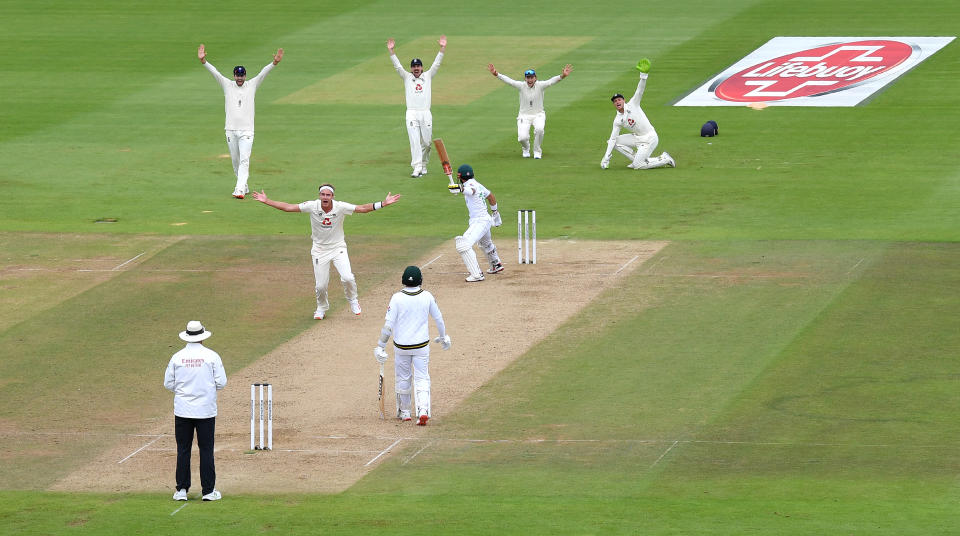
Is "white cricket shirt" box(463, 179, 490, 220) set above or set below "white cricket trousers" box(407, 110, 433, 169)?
below

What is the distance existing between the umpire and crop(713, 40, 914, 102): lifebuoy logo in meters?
27.2

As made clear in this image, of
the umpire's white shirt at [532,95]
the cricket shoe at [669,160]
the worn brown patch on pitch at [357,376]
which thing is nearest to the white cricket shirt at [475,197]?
the worn brown patch on pitch at [357,376]

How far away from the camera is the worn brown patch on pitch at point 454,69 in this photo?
148ft

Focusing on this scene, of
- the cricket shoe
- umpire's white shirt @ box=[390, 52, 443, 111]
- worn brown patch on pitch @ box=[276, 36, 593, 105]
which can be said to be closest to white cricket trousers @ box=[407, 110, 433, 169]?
umpire's white shirt @ box=[390, 52, 443, 111]

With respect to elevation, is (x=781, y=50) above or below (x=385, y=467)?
above

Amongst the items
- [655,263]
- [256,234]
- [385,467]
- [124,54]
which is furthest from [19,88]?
[385,467]

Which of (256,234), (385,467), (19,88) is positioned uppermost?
(19,88)

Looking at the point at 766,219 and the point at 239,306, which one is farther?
the point at 766,219

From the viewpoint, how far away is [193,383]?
17.7m

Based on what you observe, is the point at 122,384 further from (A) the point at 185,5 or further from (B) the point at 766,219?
(A) the point at 185,5

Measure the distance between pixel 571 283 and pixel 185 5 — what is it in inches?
1321

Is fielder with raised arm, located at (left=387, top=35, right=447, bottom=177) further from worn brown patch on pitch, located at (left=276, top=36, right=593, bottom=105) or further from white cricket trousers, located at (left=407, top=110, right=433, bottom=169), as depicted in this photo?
worn brown patch on pitch, located at (left=276, top=36, right=593, bottom=105)

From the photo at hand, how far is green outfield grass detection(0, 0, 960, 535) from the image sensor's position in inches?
703

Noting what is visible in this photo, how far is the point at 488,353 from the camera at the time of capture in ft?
76.6
